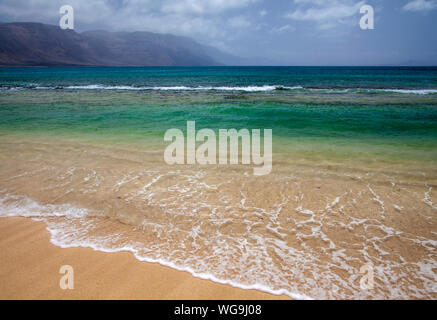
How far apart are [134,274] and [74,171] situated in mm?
4389

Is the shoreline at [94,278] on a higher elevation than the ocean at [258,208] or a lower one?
lower

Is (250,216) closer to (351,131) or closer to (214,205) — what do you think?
(214,205)

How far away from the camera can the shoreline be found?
2791mm

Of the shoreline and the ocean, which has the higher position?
the ocean

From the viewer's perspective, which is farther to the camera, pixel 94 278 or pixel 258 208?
pixel 258 208

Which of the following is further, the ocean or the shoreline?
the ocean

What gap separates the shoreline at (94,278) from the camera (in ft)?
9.16

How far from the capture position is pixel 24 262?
3270mm

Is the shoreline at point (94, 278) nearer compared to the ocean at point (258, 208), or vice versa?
the shoreline at point (94, 278)

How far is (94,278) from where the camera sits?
9.85 feet

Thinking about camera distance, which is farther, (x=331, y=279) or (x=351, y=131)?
(x=351, y=131)

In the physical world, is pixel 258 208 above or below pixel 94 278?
above
